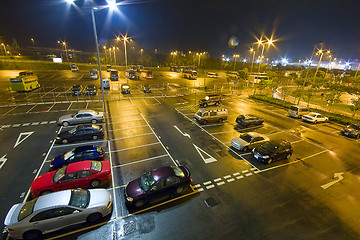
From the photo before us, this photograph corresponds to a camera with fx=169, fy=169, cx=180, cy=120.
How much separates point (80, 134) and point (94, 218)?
32.8 feet

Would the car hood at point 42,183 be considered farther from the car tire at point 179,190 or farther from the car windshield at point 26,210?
the car tire at point 179,190

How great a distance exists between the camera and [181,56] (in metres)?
119

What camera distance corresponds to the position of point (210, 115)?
22.2m

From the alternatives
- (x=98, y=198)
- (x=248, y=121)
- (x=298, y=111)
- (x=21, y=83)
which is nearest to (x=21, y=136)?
(x=98, y=198)

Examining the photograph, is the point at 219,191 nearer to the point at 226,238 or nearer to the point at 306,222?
the point at 226,238

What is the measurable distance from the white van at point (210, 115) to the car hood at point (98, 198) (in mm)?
14698

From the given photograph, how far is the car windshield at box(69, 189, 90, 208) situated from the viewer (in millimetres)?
8555

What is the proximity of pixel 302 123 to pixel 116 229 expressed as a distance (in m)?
26.6

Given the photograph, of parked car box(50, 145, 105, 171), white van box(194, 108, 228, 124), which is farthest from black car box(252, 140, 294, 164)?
parked car box(50, 145, 105, 171)

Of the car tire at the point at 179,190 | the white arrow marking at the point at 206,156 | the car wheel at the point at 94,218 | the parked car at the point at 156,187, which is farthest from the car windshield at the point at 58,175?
the white arrow marking at the point at 206,156

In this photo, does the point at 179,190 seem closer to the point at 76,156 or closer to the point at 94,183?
the point at 94,183

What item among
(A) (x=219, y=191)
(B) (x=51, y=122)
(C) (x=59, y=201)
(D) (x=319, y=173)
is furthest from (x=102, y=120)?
(D) (x=319, y=173)

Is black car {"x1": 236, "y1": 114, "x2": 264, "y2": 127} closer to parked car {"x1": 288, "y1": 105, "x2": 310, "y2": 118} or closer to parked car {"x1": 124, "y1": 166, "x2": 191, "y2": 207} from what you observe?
parked car {"x1": 288, "y1": 105, "x2": 310, "y2": 118}

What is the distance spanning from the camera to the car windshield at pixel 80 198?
8.55 metres
